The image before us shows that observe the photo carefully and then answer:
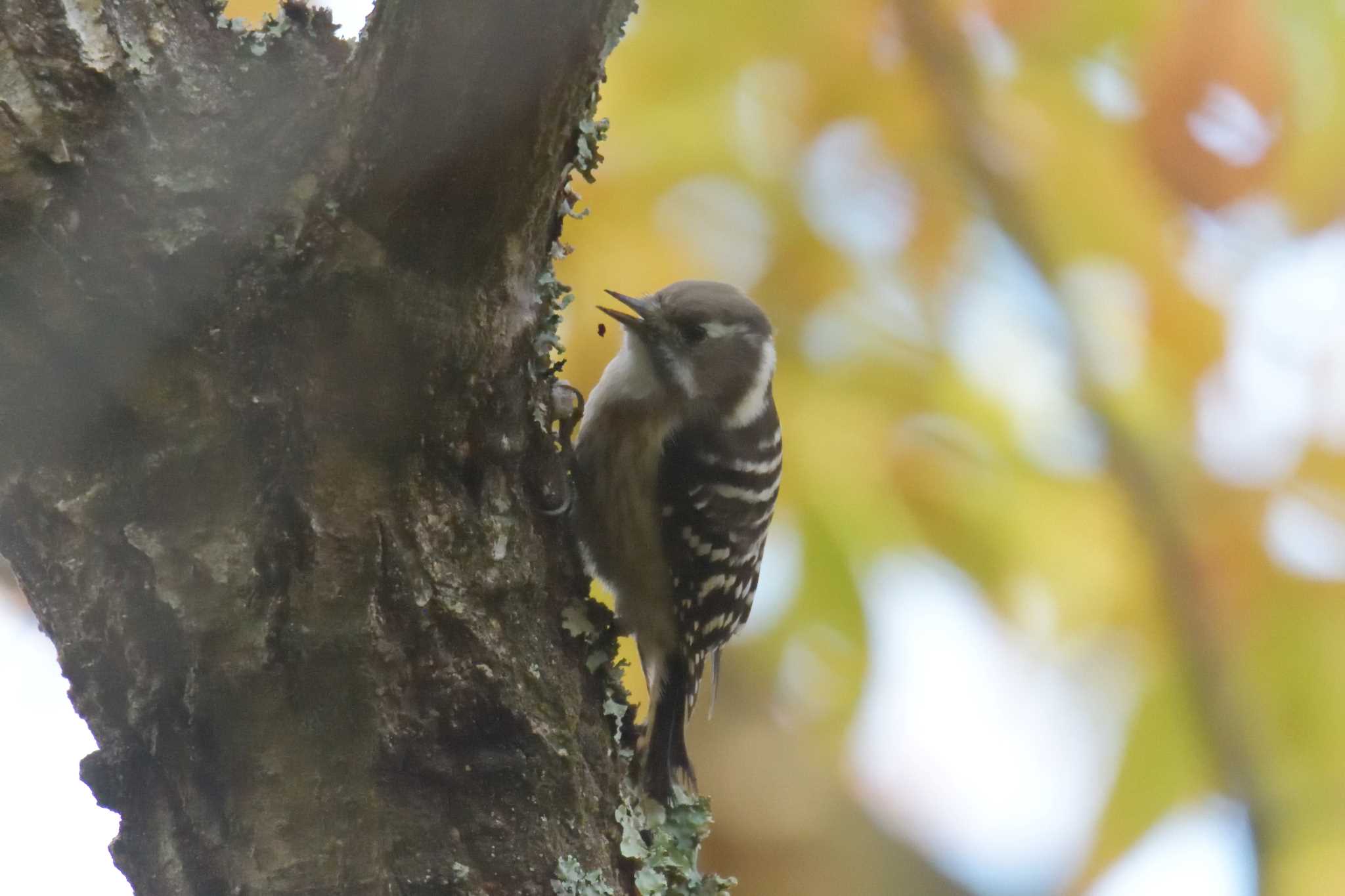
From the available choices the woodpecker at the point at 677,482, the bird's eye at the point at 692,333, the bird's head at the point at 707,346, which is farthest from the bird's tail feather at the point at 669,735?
the bird's eye at the point at 692,333

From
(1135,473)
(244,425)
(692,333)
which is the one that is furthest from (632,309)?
(244,425)

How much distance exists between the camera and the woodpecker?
3.58 m

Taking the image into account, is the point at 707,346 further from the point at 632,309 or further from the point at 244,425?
the point at 244,425

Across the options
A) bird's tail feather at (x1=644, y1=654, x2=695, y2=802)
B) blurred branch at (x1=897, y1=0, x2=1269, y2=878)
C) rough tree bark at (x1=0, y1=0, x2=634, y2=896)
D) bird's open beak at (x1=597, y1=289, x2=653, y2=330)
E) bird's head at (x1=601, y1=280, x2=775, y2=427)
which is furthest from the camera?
bird's head at (x1=601, y1=280, x2=775, y2=427)

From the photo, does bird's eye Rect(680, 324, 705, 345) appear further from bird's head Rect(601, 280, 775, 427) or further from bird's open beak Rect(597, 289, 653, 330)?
bird's open beak Rect(597, 289, 653, 330)

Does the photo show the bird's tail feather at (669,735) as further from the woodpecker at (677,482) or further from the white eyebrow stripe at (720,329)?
the white eyebrow stripe at (720,329)

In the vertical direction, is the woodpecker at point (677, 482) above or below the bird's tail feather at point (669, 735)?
above

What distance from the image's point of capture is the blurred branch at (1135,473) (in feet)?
9.53

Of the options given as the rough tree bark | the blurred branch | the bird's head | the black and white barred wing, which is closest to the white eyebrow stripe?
the bird's head

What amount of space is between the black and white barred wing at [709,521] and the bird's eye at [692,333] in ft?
0.97

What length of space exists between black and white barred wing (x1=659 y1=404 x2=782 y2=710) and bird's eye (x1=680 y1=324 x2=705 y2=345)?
297mm

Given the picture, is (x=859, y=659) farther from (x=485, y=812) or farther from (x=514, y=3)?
(x=514, y=3)

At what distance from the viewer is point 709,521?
3615mm

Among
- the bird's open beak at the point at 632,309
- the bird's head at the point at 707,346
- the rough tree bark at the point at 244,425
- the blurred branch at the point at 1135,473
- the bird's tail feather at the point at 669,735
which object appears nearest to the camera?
the rough tree bark at the point at 244,425
